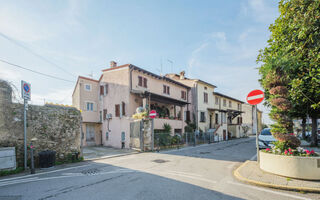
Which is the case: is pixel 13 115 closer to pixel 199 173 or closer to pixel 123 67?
pixel 199 173

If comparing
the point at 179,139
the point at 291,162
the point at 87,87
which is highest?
the point at 87,87

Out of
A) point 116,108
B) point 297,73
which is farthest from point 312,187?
point 116,108

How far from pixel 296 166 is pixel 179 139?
1352cm

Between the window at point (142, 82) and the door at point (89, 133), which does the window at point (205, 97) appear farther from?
the door at point (89, 133)

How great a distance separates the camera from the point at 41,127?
9.65 meters

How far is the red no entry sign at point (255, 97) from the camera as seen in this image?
287 inches

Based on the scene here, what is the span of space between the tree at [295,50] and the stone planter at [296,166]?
1292 mm

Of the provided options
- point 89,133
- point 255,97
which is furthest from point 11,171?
point 89,133

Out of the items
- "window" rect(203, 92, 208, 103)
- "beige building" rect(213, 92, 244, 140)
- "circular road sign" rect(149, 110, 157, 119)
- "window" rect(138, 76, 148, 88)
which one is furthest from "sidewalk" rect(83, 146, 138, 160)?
"window" rect(203, 92, 208, 103)

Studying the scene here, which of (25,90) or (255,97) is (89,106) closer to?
(25,90)

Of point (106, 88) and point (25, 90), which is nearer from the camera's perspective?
point (25, 90)

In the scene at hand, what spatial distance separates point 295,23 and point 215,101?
2639 cm

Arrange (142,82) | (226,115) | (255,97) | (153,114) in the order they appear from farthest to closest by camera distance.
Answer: (226,115), (142,82), (153,114), (255,97)

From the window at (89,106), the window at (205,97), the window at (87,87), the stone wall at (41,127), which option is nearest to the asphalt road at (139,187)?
the stone wall at (41,127)
